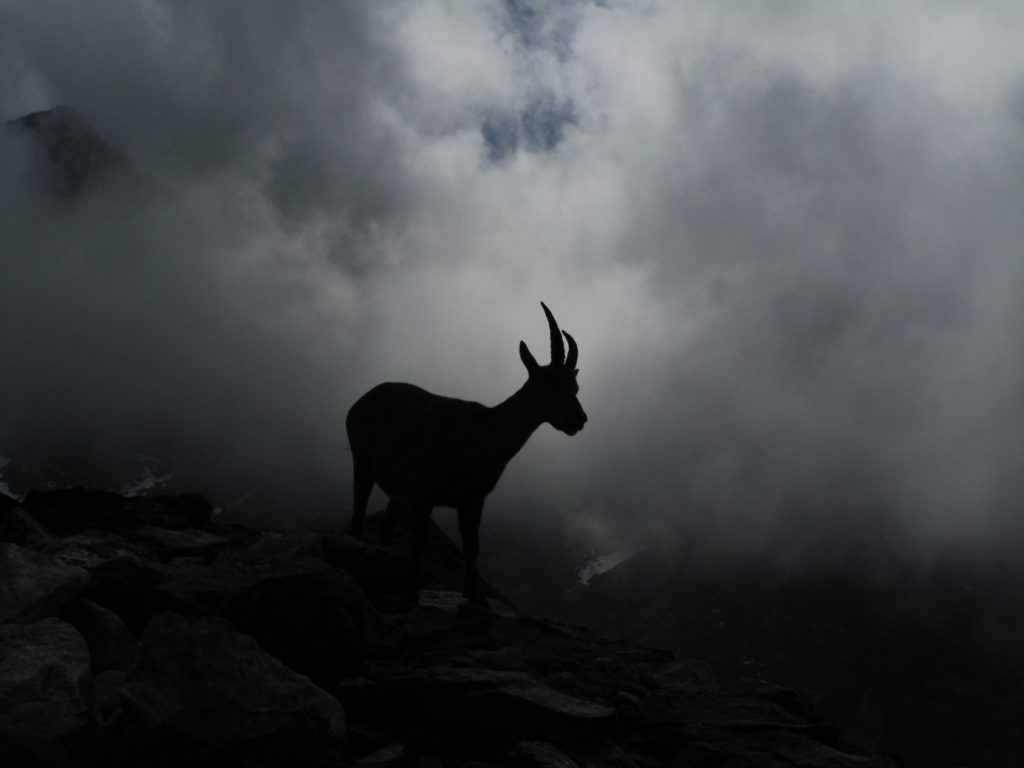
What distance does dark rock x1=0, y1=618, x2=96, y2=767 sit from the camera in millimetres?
6254

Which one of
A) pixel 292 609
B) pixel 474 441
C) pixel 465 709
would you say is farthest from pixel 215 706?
pixel 474 441

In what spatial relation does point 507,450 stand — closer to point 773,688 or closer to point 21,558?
point 773,688

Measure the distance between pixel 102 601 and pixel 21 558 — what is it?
859 mm

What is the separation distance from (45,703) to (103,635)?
2.06m

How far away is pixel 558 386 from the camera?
14.5 m

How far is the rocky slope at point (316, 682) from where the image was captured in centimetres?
697

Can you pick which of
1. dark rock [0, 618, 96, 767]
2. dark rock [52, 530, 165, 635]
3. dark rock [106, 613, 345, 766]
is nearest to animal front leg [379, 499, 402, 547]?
dark rock [52, 530, 165, 635]

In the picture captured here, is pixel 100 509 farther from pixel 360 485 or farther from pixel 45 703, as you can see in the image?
pixel 45 703

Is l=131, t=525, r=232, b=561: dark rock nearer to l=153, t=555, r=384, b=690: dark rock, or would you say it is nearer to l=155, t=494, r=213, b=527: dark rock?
l=155, t=494, r=213, b=527: dark rock

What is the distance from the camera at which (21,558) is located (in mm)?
9000

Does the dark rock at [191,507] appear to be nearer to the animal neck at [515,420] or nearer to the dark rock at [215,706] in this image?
the animal neck at [515,420]

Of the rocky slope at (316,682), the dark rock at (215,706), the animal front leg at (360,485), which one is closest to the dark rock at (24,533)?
the rocky slope at (316,682)

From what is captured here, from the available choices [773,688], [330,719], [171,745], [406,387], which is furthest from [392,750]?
[406,387]

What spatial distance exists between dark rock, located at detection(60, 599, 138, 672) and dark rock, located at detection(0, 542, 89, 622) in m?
0.17
